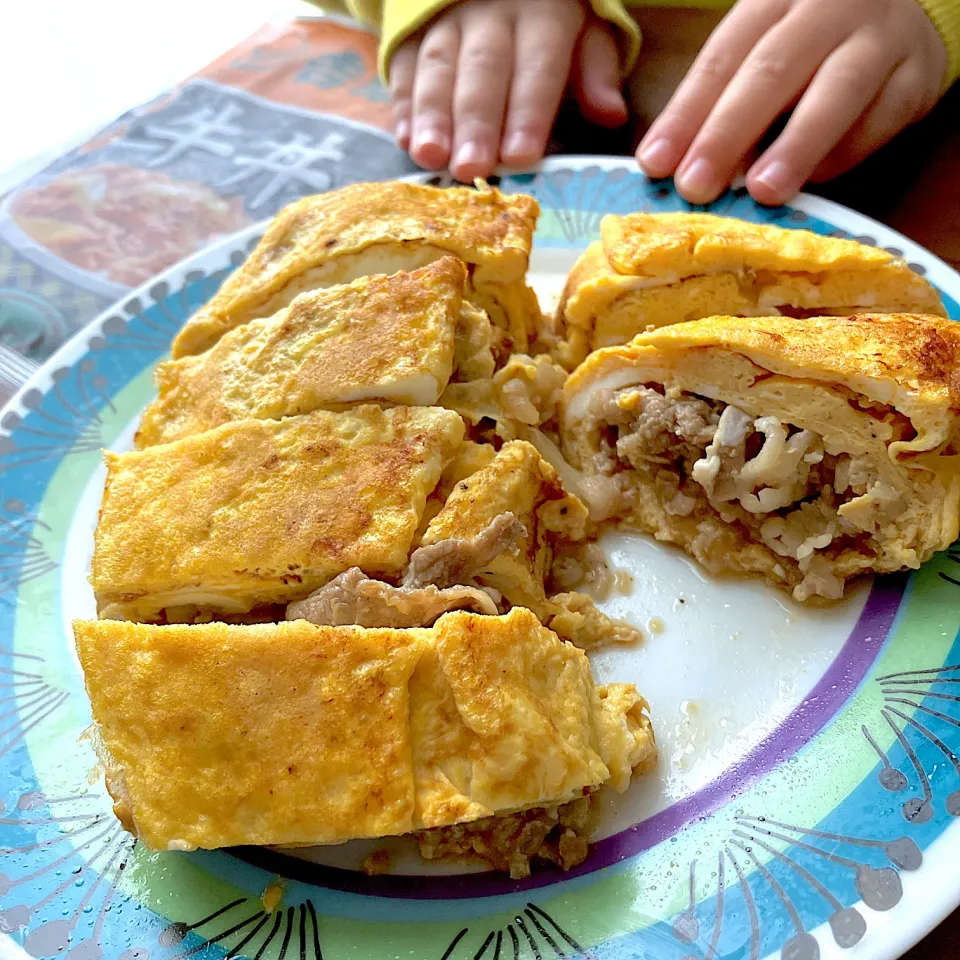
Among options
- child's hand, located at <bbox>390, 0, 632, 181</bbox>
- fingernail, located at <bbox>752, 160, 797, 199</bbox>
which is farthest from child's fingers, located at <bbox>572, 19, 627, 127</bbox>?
fingernail, located at <bbox>752, 160, 797, 199</bbox>

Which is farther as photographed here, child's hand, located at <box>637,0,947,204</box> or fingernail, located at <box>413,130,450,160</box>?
fingernail, located at <box>413,130,450,160</box>

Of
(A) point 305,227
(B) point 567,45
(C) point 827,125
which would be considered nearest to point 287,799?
(A) point 305,227

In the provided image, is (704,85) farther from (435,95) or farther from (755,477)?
(755,477)

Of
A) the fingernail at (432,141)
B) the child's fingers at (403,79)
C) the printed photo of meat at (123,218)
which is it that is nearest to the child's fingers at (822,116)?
the fingernail at (432,141)

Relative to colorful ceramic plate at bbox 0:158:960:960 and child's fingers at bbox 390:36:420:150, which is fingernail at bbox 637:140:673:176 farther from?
colorful ceramic plate at bbox 0:158:960:960

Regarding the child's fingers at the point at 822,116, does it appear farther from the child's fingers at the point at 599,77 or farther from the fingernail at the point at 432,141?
the fingernail at the point at 432,141

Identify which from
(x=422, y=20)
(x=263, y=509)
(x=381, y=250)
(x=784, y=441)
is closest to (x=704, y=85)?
(x=422, y=20)

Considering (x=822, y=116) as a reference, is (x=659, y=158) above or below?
below

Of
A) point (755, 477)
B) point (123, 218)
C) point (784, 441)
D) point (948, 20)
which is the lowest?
point (123, 218)
